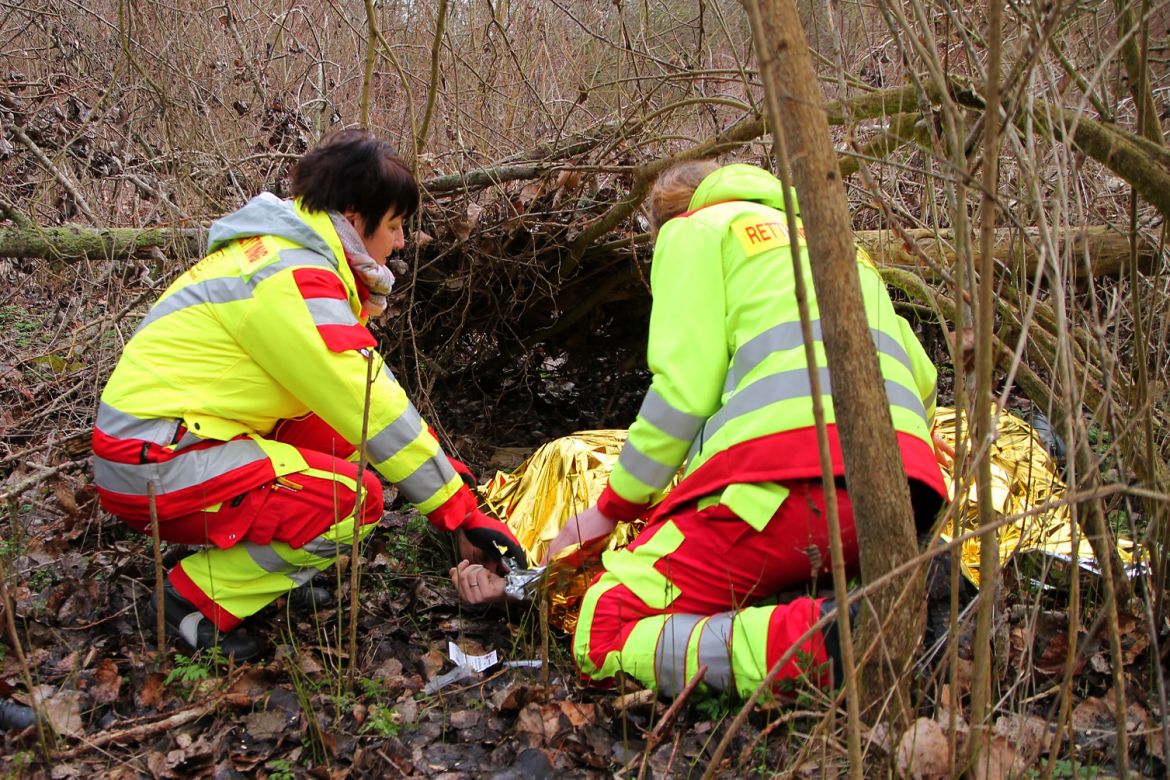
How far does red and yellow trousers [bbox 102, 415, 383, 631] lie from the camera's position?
250 centimetres

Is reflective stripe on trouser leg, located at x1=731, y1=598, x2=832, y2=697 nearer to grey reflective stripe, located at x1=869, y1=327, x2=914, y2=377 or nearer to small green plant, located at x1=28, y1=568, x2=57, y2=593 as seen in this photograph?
grey reflective stripe, located at x1=869, y1=327, x2=914, y2=377

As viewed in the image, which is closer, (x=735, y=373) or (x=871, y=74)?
(x=735, y=373)

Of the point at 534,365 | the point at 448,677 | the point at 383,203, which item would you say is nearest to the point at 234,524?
the point at 448,677

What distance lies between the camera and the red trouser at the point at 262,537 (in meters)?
2.52

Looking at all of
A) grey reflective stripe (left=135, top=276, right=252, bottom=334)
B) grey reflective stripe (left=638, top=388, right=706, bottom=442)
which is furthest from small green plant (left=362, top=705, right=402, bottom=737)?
grey reflective stripe (left=135, top=276, right=252, bottom=334)

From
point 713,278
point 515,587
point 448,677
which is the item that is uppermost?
point 713,278

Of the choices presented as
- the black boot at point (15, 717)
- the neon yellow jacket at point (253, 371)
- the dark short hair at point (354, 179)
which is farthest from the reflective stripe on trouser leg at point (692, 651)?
the black boot at point (15, 717)

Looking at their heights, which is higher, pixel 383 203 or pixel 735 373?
pixel 383 203

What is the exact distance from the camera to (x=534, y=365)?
473 cm

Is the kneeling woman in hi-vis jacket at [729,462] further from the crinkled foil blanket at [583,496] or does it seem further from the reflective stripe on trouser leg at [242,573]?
the reflective stripe on trouser leg at [242,573]

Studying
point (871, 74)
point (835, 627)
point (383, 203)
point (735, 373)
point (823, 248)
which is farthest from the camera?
point (871, 74)

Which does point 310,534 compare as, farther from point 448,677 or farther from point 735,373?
point 735,373

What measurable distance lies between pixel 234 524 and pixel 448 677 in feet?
2.44

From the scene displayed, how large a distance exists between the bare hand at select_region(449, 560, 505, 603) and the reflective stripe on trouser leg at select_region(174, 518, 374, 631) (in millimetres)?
379
